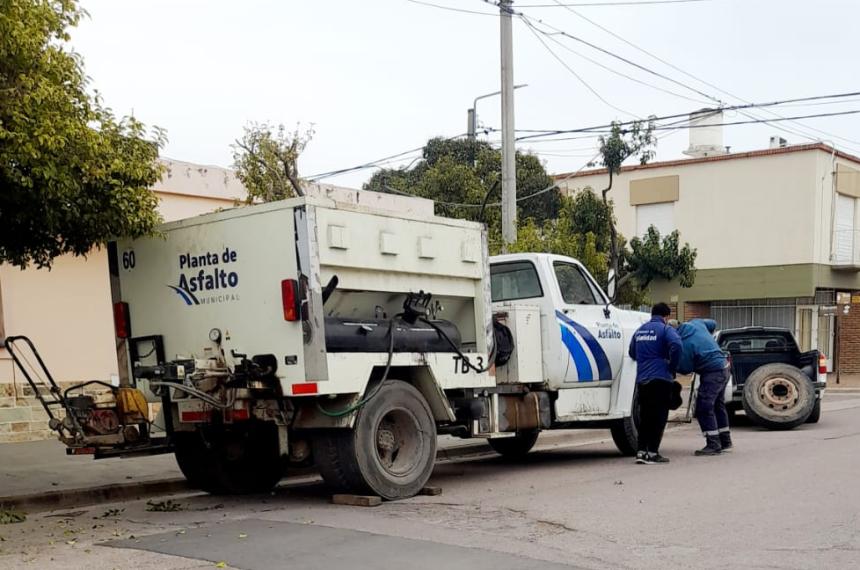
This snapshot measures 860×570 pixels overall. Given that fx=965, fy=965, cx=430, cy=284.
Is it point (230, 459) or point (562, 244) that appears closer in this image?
point (230, 459)

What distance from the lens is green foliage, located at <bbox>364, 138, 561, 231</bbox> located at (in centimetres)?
2878

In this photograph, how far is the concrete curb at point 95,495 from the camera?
29.2ft

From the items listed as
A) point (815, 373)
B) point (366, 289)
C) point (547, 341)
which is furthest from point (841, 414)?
point (366, 289)

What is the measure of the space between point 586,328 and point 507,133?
6658mm

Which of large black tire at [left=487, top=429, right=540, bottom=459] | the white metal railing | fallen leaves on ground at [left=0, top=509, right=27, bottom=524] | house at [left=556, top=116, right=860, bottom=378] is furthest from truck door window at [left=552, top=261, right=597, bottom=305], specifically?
the white metal railing

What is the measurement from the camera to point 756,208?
3097 centimetres

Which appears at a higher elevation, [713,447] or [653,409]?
[653,409]

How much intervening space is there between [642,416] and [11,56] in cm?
734

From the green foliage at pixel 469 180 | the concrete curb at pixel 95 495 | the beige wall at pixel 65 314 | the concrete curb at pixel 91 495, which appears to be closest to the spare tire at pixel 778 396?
the concrete curb at pixel 95 495

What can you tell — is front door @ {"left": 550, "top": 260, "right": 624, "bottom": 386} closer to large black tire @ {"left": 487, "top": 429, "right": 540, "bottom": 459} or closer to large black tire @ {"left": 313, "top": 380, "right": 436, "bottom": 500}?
large black tire @ {"left": 487, "top": 429, "right": 540, "bottom": 459}

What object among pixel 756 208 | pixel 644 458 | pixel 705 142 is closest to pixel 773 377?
pixel 644 458

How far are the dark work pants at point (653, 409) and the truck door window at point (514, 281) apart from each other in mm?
1651

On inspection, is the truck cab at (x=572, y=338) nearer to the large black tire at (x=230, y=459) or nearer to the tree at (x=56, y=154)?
the large black tire at (x=230, y=459)

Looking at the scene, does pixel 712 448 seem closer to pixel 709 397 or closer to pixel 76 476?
pixel 709 397
